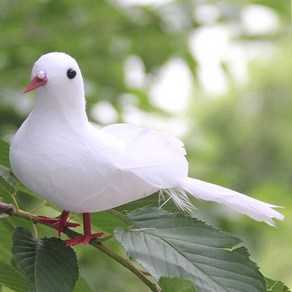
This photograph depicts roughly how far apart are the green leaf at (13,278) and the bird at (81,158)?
0.13m

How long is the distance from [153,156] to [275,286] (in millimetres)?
194

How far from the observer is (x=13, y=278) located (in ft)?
2.48

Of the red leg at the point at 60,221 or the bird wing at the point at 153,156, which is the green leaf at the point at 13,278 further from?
the bird wing at the point at 153,156

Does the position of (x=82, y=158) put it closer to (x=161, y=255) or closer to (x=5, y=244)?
(x=161, y=255)

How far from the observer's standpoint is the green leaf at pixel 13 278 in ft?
2.45

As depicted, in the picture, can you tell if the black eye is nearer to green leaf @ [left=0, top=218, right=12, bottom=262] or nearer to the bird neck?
the bird neck

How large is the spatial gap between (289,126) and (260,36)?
1138cm

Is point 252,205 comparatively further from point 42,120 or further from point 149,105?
point 149,105

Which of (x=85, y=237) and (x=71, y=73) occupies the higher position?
(x=71, y=73)

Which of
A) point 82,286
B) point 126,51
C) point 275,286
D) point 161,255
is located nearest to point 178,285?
point 161,255

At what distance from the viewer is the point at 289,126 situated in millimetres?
13266

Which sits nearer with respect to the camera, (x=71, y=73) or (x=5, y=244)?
(x=71, y=73)

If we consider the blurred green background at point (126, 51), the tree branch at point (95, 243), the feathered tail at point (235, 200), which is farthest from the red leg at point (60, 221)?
the blurred green background at point (126, 51)

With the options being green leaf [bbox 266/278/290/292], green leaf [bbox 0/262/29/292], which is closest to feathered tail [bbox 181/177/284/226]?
green leaf [bbox 266/278/290/292]
